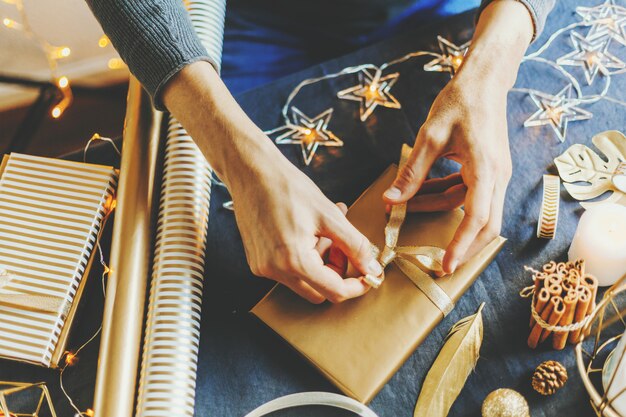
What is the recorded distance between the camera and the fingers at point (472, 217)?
2.12 ft

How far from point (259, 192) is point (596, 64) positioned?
0.56 meters

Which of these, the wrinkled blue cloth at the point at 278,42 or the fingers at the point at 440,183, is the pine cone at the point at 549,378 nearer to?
the fingers at the point at 440,183

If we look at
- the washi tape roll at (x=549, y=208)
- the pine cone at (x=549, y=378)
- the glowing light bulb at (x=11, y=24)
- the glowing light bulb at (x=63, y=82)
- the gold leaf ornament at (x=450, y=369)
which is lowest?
the pine cone at (x=549, y=378)

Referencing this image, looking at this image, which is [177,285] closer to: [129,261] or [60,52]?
[129,261]

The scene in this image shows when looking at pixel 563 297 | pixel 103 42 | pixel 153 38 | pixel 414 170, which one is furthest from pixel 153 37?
pixel 563 297

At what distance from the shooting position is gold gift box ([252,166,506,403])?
642 millimetres

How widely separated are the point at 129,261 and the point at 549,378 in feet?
1.71

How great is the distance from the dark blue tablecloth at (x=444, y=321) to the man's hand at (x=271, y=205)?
0.09m

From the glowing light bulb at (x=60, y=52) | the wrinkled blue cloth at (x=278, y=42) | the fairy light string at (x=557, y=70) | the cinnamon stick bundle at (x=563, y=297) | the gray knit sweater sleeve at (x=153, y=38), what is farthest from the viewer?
the glowing light bulb at (x=60, y=52)

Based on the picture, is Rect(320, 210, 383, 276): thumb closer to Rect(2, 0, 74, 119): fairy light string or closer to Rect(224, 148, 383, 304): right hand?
Rect(224, 148, 383, 304): right hand

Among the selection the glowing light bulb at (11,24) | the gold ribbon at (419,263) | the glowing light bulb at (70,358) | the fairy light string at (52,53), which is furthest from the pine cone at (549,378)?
the glowing light bulb at (11,24)

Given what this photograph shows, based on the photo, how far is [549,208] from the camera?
0.73 m

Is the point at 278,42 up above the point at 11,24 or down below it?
below

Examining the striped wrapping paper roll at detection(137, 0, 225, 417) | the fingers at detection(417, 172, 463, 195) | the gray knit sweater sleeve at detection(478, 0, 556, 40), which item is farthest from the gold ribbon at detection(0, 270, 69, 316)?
the gray knit sweater sleeve at detection(478, 0, 556, 40)
